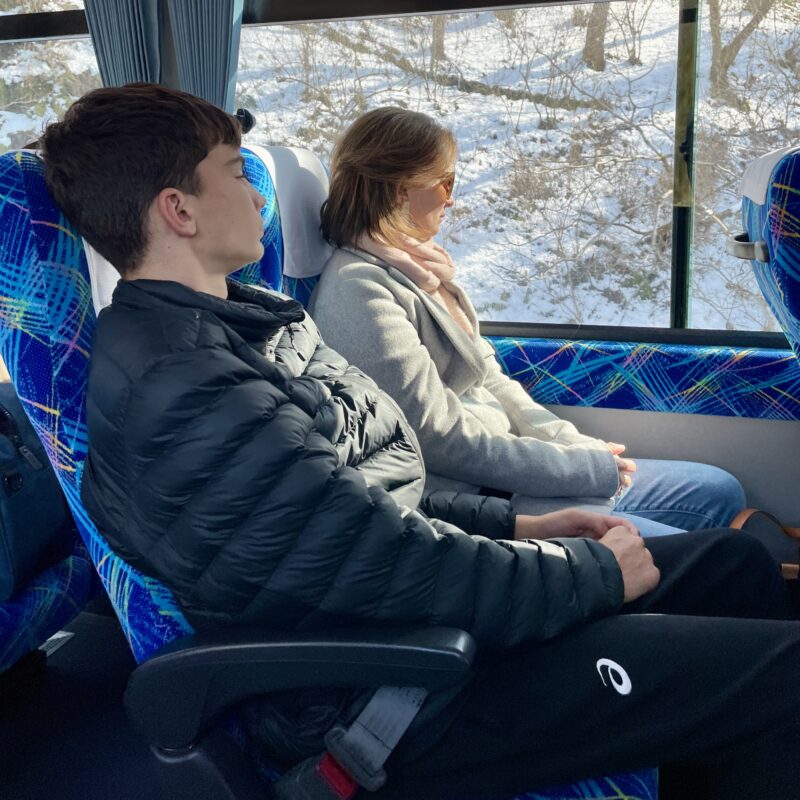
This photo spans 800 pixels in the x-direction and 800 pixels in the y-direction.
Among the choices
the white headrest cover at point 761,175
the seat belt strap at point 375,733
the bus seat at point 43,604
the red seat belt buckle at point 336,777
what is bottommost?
the bus seat at point 43,604

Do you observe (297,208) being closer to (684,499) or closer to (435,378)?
(435,378)

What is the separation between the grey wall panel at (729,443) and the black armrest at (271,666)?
1.35 m

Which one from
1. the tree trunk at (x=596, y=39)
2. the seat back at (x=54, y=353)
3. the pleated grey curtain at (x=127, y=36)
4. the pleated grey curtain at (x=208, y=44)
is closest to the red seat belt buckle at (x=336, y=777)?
A: the seat back at (x=54, y=353)

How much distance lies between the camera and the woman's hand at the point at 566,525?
4.69 ft

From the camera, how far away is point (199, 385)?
1005 millimetres

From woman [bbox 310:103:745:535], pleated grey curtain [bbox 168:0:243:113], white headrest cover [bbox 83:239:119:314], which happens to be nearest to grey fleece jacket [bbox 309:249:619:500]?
woman [bbox 310:103:745:535]

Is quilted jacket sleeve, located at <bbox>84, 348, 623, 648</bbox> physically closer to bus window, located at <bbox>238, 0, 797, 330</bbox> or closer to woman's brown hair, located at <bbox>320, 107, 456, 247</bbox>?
woman's brown hair, located at <bbox>320, 107, 456, 247</bbox>

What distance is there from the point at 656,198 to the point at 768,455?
2.34ft

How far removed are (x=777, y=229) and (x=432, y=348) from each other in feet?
2.46

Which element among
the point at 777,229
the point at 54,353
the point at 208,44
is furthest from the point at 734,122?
the point at 54,353

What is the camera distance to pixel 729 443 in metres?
2.15

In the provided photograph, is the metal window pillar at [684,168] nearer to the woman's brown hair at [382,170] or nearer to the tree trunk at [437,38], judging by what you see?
the tree trunk at [437,38]

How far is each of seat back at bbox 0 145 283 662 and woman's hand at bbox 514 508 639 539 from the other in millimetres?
612

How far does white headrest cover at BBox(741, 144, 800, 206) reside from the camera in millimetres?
1268
